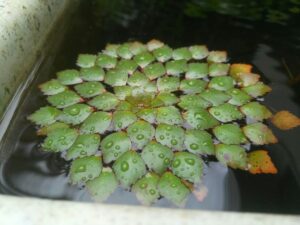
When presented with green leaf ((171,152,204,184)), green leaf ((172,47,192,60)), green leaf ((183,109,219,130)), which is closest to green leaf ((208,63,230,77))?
green leaf ((172,47,192,60))

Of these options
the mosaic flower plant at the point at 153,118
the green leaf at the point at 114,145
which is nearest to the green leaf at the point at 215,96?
the mosaic flower plant at the point at 153,118

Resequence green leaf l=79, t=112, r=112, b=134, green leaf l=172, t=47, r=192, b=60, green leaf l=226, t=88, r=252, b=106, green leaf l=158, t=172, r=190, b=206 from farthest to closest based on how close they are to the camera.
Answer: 1. green leaf l=172, t=47, r=192, b=60
2. green leaf l=226, t=88, r=252, b=106
3. green leaf l=79, t=112, r=112, b=134
4. green leaf l=158, t=172, r=190, b=206

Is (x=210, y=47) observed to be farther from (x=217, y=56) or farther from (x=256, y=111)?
(x=256, y=111)

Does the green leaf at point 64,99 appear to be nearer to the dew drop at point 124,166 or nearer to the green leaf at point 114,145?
the green leaf at point 114,145

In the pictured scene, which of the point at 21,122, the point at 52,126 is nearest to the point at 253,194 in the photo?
the point at 52,126

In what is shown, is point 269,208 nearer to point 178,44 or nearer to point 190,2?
point 178,44

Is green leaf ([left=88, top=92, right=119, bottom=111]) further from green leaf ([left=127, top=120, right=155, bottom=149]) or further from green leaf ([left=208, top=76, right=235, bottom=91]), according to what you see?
green leaf ([left=208, top=76, right=235, bottom=91])
